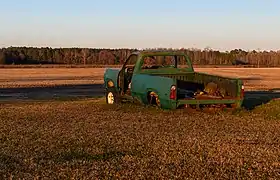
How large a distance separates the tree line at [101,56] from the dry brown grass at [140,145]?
9669 centimetres

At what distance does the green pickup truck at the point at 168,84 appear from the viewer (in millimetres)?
14328

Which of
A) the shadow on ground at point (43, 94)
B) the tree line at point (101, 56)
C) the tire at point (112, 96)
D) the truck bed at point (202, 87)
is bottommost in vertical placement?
the tree line at point (101, 56)

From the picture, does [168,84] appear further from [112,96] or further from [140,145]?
[140,145]

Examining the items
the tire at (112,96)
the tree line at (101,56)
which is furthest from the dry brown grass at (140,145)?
the tree line at (101,56)

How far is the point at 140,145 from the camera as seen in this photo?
29.8 ft

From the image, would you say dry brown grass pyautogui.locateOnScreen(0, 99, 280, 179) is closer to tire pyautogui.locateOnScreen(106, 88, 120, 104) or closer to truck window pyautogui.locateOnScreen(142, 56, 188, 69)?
tire pyautogui.locateOnScreen(106, 88, 120, 104)

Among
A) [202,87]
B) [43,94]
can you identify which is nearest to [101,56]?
[43,94]

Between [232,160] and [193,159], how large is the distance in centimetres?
56

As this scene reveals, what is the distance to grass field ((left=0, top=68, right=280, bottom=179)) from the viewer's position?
7.00 m

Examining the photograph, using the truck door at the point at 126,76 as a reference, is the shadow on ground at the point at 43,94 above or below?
below

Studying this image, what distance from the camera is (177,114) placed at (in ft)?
45.0

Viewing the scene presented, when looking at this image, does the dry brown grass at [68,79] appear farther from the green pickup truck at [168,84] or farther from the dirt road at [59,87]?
the green pickup truck at [168,84]

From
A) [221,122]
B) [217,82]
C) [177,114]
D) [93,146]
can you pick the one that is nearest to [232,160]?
[93,146]

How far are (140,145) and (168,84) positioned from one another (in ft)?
16.7
